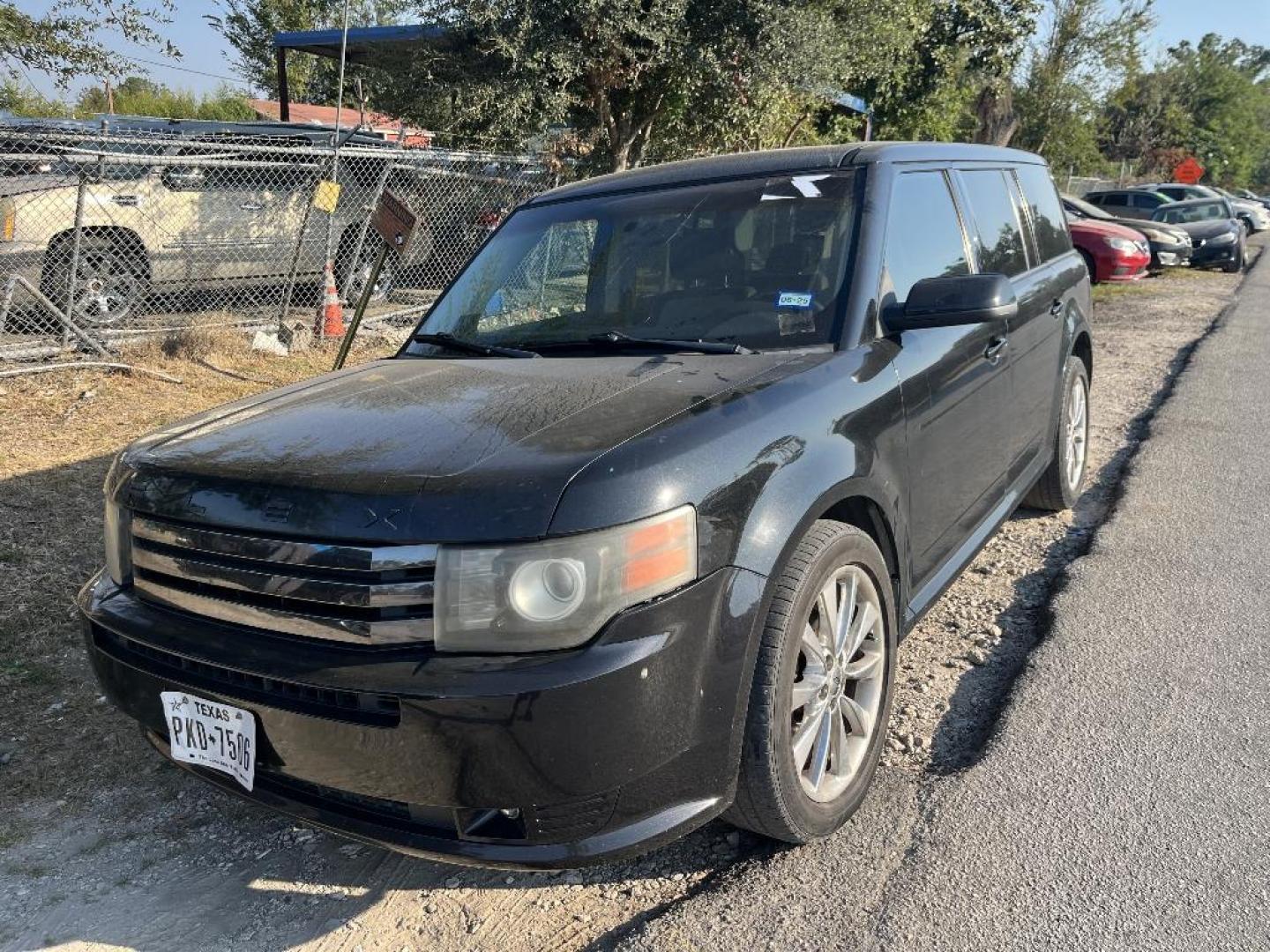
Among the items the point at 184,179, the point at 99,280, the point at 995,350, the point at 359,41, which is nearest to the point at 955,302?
the point at 995,350

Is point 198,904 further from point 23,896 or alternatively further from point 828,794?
point 828,794

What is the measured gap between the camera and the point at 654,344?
10.1 feet

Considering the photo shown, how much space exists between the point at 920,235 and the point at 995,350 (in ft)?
2.02

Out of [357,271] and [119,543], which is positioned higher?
[357,271]

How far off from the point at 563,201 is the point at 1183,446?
4.73m

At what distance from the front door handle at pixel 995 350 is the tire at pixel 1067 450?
119cm

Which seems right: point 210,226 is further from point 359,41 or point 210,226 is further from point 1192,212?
point 1192,212

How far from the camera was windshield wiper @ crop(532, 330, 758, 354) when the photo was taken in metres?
2.98

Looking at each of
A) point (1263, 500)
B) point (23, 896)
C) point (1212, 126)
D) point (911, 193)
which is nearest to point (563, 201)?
point (911, 193)

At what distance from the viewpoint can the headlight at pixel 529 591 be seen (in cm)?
204

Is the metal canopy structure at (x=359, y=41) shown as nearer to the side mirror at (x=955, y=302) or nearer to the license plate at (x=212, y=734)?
the side mirror at (x=955, y=302)

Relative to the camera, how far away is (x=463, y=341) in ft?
11.5

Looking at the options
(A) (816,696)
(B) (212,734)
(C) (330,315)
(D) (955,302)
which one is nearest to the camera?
(B) (212,734)

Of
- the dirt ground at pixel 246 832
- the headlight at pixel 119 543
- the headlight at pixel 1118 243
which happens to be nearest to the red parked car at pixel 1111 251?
the headlight at pixel 1118 243
